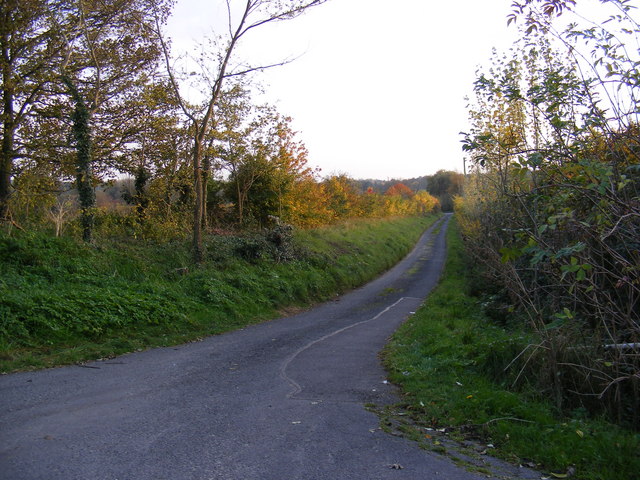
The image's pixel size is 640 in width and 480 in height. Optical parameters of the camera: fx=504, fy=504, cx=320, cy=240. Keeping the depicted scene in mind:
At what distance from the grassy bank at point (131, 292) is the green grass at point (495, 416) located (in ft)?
17.1

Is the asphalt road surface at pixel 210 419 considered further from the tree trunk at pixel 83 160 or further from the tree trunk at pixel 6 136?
the tree trunk at pixel 6 136

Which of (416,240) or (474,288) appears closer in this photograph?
(474,288)

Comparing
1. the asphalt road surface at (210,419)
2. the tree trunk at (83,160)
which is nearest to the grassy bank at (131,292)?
the tree trunk at (83,160)

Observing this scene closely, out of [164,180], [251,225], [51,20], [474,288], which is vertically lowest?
[474,288]

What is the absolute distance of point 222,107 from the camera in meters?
17.4

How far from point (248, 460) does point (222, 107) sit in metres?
14.6

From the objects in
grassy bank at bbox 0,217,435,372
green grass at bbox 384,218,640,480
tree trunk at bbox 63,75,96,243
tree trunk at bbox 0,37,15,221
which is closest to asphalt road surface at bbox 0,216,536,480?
green grass at bbox 384,218,640,480

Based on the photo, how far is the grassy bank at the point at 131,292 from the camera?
30.2ft

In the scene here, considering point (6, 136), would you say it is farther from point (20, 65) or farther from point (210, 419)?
point (210, 419)

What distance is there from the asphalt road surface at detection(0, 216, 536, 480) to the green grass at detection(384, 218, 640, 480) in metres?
0.53

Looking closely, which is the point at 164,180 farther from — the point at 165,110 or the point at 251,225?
the point at 251,225

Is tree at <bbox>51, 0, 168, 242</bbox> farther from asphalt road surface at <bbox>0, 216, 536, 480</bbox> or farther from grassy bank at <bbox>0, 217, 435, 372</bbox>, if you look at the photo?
asphalt road surface at <bbox>0, 216, 536, 480</bbox>

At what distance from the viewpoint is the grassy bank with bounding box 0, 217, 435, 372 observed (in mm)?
9219

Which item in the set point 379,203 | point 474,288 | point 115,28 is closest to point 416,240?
point 379,203
